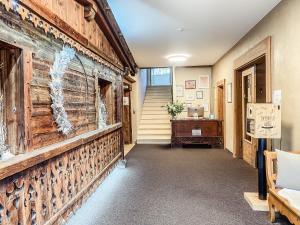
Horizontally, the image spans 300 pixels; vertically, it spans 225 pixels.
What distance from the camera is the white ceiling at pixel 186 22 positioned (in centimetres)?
338

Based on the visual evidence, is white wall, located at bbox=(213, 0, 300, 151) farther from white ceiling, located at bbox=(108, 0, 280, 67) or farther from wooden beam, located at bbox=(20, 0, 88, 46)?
wooden beam, located at bbox=(20, 0, 88, 46)

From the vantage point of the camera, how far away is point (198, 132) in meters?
7.42

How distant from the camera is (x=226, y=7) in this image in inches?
136

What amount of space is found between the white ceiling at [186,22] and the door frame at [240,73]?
422mm

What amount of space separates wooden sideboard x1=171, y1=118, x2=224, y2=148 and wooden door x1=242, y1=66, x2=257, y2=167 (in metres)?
1.65

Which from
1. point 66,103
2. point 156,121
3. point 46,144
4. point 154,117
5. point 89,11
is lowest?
point 156,121

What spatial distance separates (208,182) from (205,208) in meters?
1.05

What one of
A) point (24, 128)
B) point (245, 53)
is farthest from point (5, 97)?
point (245, 53)

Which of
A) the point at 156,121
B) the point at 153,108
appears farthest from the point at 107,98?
the point at 153,108

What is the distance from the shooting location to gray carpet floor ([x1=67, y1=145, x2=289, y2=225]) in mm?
Result: 2701

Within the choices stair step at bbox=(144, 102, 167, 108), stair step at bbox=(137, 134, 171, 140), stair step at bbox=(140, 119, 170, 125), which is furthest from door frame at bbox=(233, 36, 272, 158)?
stair step at bbox=(144, 102, 167, 108)

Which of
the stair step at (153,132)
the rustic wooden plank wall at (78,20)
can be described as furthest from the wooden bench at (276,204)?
the stair step at (153,132)

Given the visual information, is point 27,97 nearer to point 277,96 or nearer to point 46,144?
point 46,144

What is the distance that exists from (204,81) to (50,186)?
24.6 ft
